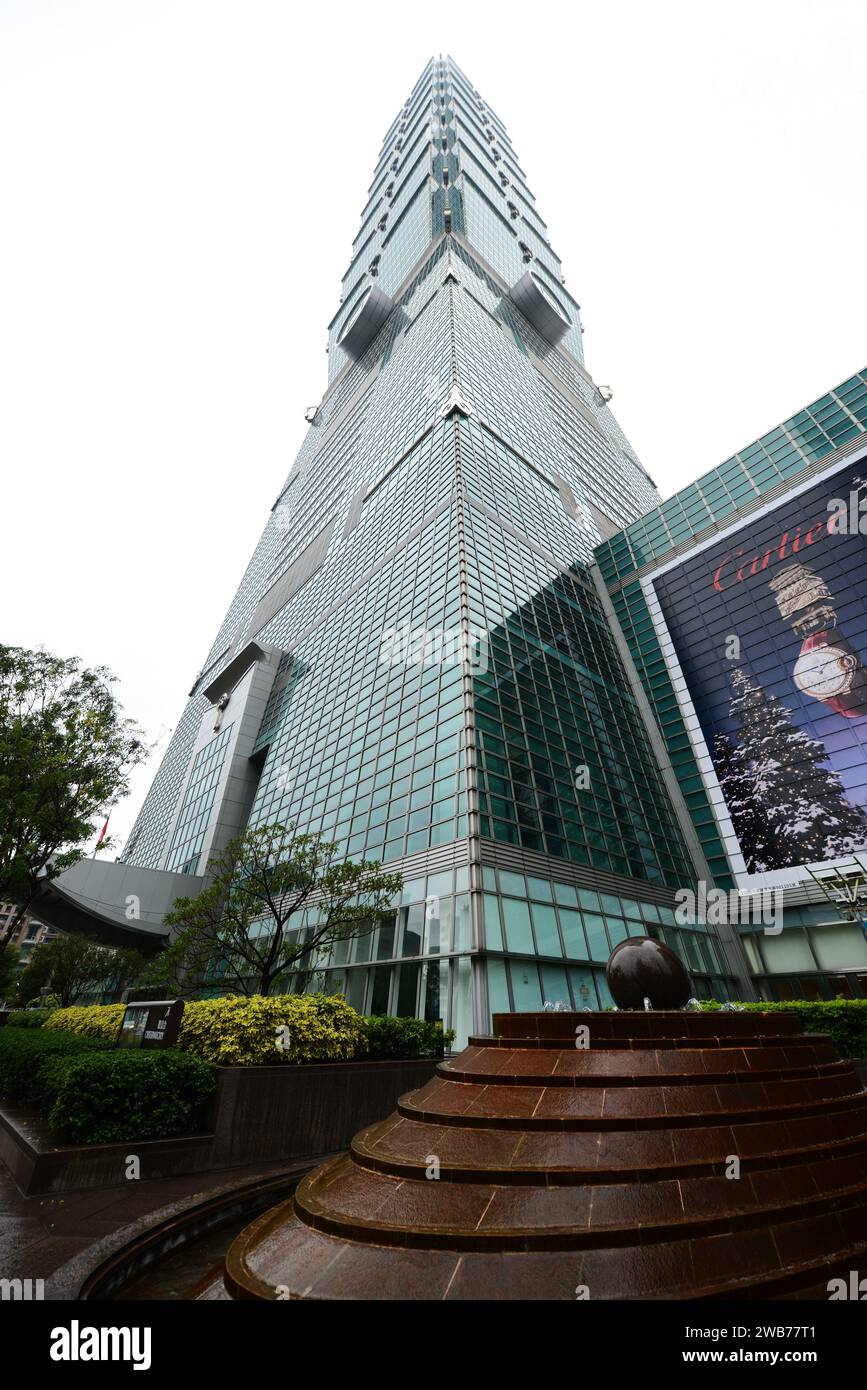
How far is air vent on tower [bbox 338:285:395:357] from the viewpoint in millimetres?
80750

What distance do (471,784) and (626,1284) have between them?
635 inches

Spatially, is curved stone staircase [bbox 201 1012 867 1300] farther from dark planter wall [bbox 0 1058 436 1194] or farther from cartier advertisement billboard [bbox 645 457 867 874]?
cartier advertisement billboard [bbox 645 457 867 874]

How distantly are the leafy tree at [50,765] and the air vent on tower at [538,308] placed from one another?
8148 cm

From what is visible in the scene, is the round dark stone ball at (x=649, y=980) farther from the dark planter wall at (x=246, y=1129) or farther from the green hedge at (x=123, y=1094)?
the green hedge at (x=123, y=1094)

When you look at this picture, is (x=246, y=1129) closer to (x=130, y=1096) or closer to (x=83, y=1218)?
(x=130, y=1096)

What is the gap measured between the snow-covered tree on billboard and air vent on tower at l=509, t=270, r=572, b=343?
224 feet

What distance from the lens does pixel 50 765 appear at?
622 inches

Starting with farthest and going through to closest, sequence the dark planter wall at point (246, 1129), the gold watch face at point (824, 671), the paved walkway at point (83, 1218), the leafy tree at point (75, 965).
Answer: the leafy tree at point (75, 965)
the gold watch face at point (824, 671)
the dark planter wall at point (246, 1129)
the paved walkway at point (83, 1218)

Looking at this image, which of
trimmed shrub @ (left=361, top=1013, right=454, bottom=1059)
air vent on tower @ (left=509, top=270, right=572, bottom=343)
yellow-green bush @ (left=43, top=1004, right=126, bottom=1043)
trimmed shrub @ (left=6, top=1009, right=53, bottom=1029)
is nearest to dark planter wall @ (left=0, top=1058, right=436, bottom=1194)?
trimmed shrub @ (left=361, top=1013, right=454, bottom=1059)

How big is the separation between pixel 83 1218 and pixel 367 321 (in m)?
95.7

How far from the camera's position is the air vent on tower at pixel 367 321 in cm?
8075

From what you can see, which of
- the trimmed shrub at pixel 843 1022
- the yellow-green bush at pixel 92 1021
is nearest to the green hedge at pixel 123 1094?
the yellow-green bush at pixel 92 1021

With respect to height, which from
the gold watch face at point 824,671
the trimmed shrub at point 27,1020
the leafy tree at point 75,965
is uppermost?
the gold watch face at point 824,671
